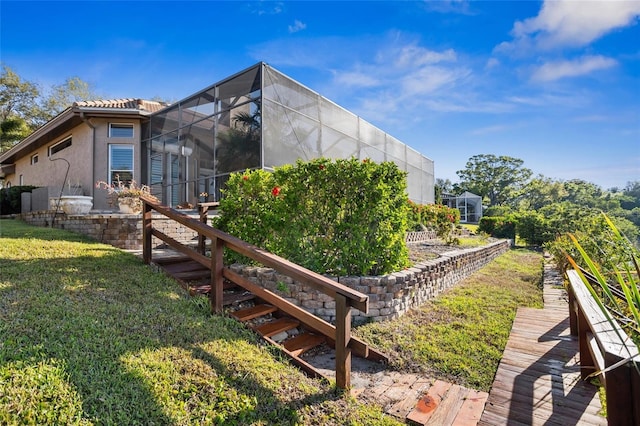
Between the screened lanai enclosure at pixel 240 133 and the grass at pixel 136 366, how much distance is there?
5.11 m

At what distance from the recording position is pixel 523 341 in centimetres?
350

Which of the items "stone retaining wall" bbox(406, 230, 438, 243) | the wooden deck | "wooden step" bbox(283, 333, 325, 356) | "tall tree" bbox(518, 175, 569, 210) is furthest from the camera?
"tall tree" bbox(518, 175, 569, 210)

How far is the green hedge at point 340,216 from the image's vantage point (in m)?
4.14

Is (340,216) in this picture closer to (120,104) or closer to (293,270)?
(293,270)

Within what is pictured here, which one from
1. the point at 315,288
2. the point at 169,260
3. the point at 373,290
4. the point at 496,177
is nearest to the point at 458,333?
the point at 373,290

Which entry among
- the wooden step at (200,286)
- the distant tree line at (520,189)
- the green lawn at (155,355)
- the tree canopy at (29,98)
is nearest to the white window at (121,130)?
the green lawn at (155,355)

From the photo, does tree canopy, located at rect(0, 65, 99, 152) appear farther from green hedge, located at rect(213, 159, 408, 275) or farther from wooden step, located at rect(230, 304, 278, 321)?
wooden step, located at rect(230, 304, 278, 321)

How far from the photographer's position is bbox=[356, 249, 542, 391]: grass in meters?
3.01

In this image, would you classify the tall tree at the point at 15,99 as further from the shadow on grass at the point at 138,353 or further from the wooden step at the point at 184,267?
the shadow on grass at the point at 138,353

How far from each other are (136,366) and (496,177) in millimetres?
43221

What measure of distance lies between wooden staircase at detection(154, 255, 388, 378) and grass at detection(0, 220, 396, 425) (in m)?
0.20

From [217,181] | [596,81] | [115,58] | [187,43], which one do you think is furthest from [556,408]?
[115,58]

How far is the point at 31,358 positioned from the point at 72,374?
31cm

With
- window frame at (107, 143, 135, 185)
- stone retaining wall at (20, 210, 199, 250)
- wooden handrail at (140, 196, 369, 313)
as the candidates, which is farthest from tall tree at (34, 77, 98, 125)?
wooden handrail at (140, 196, 369, 313)
